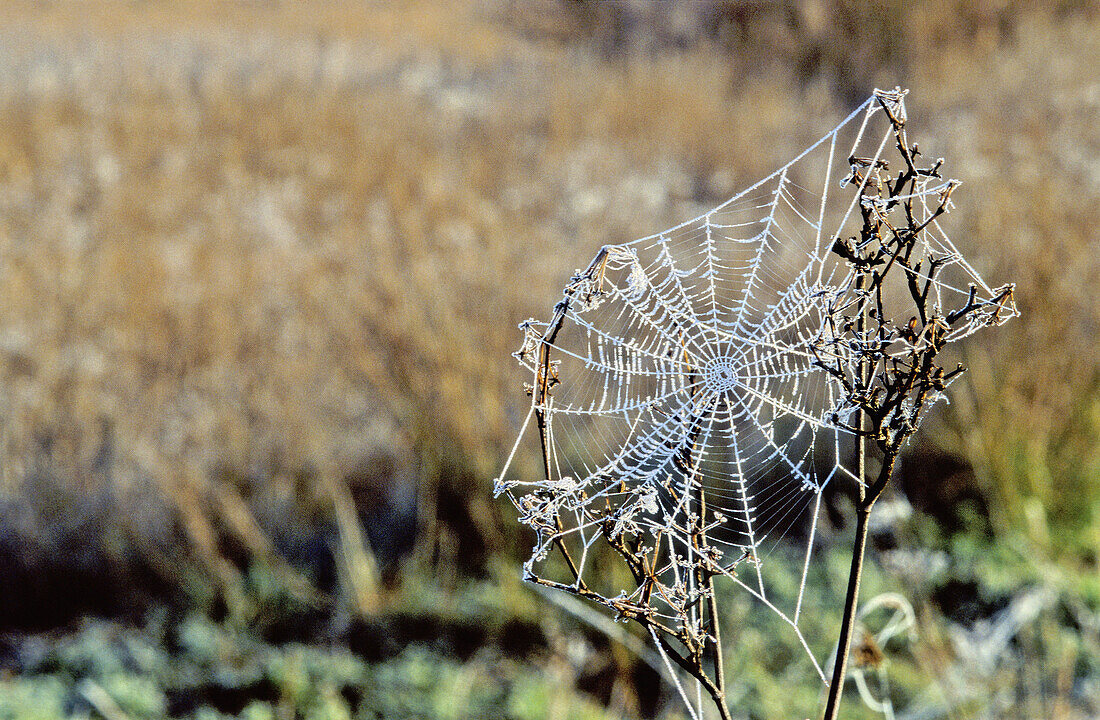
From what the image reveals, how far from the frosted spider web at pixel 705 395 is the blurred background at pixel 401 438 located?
222mm

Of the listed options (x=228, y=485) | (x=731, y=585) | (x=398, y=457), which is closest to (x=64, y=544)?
(x=228, y=485)

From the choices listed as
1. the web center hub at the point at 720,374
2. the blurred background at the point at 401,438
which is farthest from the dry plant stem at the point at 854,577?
the blurred background at the point at 401,438

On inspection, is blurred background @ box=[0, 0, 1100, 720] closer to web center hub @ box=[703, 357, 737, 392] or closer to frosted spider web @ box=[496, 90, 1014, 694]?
frosted spider web @ box=[496, 90, 1014, 694]

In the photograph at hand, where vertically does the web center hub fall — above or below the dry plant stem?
above

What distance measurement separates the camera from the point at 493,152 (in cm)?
712

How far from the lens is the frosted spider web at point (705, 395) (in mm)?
603

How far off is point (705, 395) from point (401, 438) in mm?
2485

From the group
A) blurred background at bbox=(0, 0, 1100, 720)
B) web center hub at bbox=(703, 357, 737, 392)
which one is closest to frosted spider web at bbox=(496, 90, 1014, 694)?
web center hub at bbox=(703, 357, 737, 392)

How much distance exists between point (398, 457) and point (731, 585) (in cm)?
143

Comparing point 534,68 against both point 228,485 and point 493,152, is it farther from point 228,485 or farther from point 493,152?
point 228,485

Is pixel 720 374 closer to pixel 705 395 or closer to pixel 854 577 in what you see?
pixel 705 395

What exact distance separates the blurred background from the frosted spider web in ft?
0.73

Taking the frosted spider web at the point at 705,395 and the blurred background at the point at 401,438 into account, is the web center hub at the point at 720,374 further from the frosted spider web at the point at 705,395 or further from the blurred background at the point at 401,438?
the blurred background at the point at 401,438

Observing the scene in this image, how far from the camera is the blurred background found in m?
2.29
